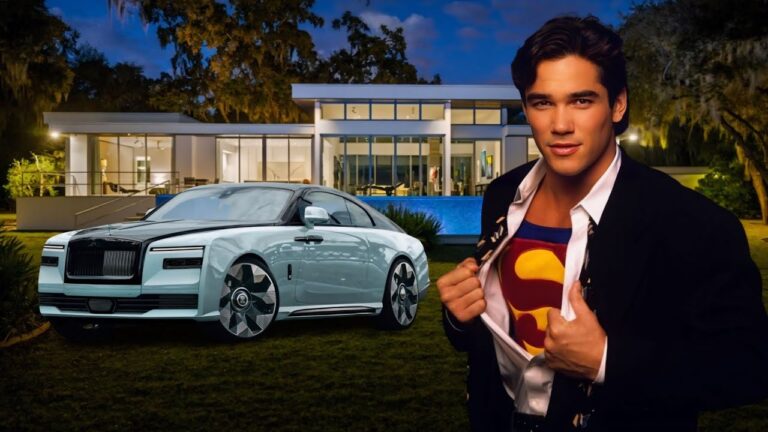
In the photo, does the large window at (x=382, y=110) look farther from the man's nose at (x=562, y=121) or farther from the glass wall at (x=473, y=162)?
the man's nose at (x=562, y=121)

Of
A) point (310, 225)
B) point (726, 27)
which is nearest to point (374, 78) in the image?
point (726, 27)

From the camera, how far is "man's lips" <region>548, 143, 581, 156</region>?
5.97 feet

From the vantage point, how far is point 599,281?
170 centimetres

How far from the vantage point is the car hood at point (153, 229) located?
341 inches

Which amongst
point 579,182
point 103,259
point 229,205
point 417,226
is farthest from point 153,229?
point 417,226

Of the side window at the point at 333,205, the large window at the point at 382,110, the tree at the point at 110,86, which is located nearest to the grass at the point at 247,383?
the side window at the point at 333,205

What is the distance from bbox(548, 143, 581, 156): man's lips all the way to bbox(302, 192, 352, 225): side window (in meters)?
8.31

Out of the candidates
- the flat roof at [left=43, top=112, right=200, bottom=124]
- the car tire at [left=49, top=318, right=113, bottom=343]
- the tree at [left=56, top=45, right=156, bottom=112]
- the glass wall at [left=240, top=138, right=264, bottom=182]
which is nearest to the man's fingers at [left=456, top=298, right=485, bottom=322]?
the car tire at [left=49, top=318, right=113, bottom=343]

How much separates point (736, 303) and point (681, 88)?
28085 millimetres

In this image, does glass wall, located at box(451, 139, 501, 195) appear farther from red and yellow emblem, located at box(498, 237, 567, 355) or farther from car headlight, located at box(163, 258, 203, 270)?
red and yellow emblem, located at box(498, 237, 567, 355)

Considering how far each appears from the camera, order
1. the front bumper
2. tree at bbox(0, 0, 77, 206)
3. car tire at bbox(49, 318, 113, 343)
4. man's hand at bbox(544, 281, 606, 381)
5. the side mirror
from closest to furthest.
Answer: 1. man's hand at bbox(544, 281, 606, 381)
2. the front bumper
3. the side mirror
4. car tire at bbox(49, 318, 113, 343)
5. tree at bbox(0, 0, 77, 206)

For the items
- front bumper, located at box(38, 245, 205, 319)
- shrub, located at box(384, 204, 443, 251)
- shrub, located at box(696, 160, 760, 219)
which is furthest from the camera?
shrub, located at box(696, 160, 760, 219)

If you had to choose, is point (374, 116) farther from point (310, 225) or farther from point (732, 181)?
point (310, 225)

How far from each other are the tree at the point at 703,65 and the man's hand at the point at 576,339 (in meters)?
26.6
